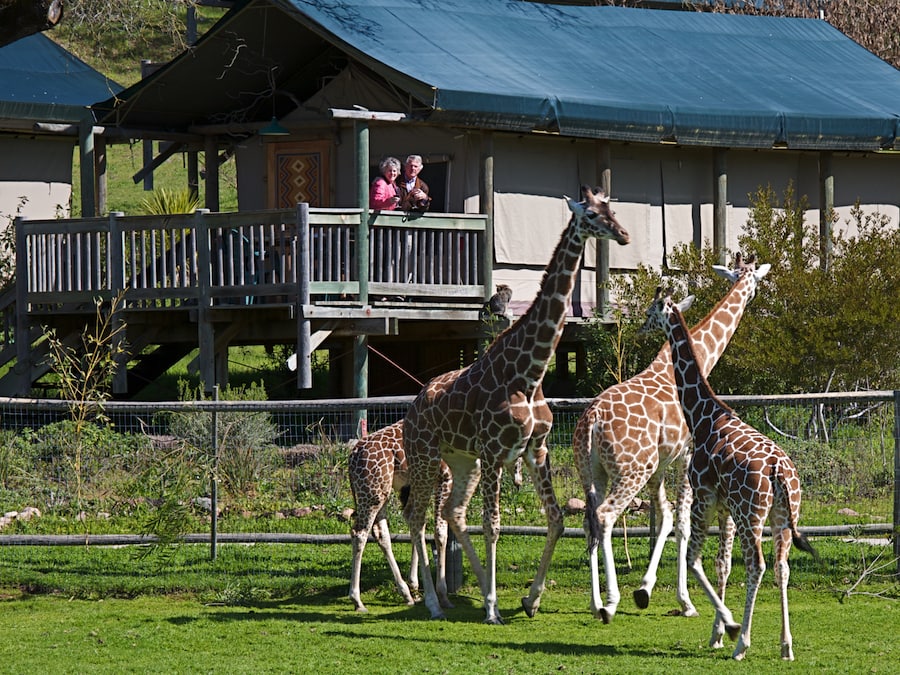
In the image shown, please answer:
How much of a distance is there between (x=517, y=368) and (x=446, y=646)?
7.08 ft

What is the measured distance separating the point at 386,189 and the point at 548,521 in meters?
8.77

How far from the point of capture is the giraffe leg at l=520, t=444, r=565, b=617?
10930mm

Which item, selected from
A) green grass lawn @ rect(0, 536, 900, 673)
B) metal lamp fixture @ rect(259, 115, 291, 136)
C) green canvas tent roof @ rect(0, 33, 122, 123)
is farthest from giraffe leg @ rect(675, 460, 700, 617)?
green canvas tent roof @ rect(0, 33, 122, 123)

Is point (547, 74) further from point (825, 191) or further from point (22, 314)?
point (22, 314)

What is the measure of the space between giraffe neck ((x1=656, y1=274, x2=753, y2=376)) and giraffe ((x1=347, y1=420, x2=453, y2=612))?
7.23ft

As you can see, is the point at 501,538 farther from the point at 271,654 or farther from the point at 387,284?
the point at 387,284

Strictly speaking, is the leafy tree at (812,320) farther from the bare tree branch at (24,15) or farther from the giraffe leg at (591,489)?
the bare tree branch at (24,15)

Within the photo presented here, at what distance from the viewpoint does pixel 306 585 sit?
12250mm

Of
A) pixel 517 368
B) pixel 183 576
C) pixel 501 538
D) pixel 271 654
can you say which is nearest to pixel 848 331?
pixel 501 538

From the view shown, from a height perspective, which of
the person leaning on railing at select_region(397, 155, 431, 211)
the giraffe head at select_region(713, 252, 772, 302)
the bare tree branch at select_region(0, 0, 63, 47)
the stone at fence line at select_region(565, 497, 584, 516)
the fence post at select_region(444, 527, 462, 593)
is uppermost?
the bare tree branch at select_region(0, 0, 63, 47)

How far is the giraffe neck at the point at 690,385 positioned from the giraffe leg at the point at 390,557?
2.70 metres

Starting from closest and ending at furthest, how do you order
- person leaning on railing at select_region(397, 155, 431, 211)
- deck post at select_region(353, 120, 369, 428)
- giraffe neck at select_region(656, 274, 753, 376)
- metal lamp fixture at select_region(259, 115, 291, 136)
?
1. giraffe neck at select_region(656, 274, 753, 376)
2. deck post at select_region(353, 120, 369, 428)
3. person leaning on railing at select_region(397, 155, 431, 211)
4. metal lamp fixture at select_region(259, 115, 291, 136)

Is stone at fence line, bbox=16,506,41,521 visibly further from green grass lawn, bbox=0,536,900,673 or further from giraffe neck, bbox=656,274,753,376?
giraffe neck, bbox=656,274,753,376

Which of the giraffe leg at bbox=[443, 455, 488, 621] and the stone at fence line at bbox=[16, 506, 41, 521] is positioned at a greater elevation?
the giraffe leg at bbox=[443, 455, 488, 621]
